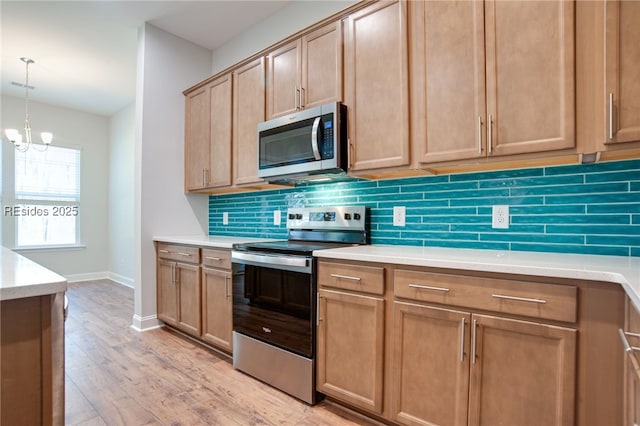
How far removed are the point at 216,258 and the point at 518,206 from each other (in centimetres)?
210

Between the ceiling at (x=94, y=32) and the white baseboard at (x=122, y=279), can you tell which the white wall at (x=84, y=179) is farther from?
the ceiling at (x=94, y=32)

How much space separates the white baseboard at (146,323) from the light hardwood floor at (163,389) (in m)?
0.06

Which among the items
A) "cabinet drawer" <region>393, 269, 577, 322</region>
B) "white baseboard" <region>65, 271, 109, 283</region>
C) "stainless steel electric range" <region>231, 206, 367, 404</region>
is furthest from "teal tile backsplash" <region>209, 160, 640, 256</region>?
"white baseboard" <region>65, 271, 109, 283</region>

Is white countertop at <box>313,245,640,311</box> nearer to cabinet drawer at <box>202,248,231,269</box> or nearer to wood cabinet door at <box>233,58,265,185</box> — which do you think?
cabinet drawer at <box>202,248,231,269</box>

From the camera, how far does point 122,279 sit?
5.59 m

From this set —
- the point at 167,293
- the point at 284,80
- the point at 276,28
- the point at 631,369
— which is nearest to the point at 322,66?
the point at 284,80

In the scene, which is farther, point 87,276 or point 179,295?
point 87,276

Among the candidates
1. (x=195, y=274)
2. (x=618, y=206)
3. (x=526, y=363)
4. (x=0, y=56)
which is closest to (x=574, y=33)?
(x=618, y=206)

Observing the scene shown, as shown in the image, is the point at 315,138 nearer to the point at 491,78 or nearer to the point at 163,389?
the point at 491,78

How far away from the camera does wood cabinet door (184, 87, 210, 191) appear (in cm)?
336

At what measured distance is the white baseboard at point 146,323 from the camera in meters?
3.29

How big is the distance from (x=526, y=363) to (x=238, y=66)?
293 centimetres

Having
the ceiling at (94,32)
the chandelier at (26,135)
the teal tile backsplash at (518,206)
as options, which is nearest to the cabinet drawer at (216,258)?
the teal tile backsplash at (518,206)

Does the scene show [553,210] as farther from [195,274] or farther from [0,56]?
[0,56]
